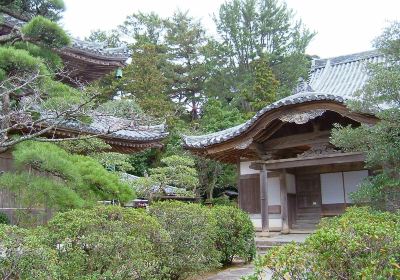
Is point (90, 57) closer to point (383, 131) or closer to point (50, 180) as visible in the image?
point (50, 180)

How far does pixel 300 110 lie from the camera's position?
1178cm

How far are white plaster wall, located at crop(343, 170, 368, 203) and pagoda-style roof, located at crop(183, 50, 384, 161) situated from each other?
256cm

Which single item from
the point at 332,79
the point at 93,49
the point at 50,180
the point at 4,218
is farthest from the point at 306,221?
the point at 50,180

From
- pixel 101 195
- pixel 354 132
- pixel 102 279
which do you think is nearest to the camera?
pixel 102 279

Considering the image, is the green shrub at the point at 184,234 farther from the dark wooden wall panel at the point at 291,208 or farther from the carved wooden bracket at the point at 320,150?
the dark wooden wall panel at the point at 291,208

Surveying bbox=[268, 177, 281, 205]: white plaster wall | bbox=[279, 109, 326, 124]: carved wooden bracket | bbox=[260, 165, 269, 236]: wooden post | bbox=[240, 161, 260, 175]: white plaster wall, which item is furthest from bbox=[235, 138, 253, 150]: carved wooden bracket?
bbox=[268, 177, 281, 205]: white plaster wall

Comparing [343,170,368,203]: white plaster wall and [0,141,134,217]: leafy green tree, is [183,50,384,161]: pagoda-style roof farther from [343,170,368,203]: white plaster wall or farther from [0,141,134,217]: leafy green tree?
[0,141,134,217]: leafy green tree

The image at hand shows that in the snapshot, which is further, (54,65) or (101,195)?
(54,65)

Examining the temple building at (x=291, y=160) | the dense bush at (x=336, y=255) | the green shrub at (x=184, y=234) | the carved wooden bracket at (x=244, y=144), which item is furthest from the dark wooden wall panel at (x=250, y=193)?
the dense bush at (x=336, y=255)

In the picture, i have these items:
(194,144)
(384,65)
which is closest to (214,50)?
(194,144)

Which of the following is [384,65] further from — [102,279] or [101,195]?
[102,279]

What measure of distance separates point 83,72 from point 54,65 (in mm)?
3913

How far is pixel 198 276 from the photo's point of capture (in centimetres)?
773

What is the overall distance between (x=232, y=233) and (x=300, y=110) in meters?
4.70
